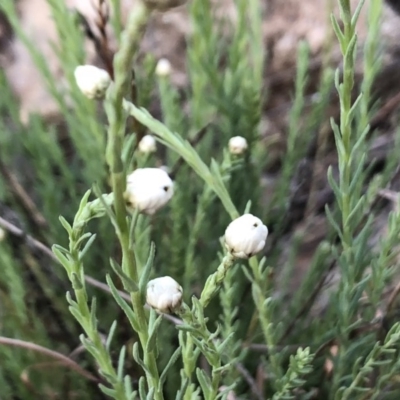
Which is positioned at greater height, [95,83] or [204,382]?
[95,83]

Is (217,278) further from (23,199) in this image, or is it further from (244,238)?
(23,199)

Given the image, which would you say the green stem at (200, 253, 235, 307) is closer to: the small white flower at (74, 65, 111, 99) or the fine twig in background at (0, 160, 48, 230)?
the small white flower at (74, 65, 111, 99)

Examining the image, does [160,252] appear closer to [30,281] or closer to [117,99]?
[30,281]

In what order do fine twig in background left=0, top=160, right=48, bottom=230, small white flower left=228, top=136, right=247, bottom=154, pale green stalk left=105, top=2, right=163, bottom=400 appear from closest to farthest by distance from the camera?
pale green stalk left=105, top=2, right=163, bottom=400 → small white flower left=228, top=136, right=247, bottom=154 → fine twig in background left=0, top=160, right=48, bottom=230

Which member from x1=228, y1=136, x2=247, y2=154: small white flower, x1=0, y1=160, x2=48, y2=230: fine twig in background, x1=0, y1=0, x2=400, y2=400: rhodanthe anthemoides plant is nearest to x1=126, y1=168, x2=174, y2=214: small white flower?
x1=0, y1=0, x2=400, y2=400: rhodanthe anthemoides plant

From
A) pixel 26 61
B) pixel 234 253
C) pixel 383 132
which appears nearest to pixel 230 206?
pixel 234 253

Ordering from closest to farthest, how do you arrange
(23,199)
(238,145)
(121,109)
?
(121,109)
(238,145)
(23,199)

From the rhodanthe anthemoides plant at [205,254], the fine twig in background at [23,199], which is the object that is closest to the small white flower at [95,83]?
the rhodanthe anthemoides plant at [205,254]

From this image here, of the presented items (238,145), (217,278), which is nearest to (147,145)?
(238,145)
